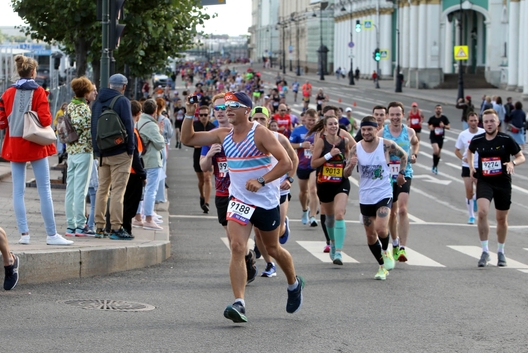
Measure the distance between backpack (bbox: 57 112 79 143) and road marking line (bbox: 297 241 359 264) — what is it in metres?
3.27

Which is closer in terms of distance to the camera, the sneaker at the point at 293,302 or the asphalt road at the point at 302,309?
A: the asphalt road at the point at 302,309

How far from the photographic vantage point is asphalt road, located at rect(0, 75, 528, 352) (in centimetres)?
758

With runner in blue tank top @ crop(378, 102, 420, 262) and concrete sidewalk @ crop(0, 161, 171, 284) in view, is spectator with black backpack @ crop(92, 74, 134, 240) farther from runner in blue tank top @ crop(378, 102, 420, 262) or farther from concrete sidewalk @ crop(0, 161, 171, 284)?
runner in blue tank top @ crop(378, 102, 420, 262)

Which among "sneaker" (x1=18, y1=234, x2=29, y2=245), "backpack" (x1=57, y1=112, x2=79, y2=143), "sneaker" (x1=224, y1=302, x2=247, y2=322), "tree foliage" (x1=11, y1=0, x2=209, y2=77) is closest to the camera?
"sneaker" (x1=224, y1=302, x2=247, y2=322)

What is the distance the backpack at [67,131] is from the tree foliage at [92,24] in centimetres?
1307

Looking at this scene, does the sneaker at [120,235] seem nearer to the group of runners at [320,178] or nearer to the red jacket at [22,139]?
the group of runners at [320,178]

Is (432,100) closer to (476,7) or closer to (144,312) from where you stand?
(476,7)

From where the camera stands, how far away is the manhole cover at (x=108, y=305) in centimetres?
883

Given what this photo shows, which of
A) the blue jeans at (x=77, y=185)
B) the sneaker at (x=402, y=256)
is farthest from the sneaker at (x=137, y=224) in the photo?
the sneaker at (x=402, y=256)

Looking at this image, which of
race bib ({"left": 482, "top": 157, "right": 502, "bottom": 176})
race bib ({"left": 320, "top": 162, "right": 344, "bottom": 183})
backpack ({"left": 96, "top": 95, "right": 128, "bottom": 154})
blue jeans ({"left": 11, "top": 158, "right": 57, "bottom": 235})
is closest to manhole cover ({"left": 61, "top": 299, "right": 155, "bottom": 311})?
blue jeans ({"left": 11, "top": 158, "right": 57, "bottom": 235})

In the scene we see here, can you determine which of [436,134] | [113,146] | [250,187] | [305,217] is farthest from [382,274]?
[436,134]

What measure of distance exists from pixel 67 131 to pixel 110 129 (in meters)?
0.59

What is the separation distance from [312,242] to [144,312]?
668 cm

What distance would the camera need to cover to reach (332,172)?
1275cm
